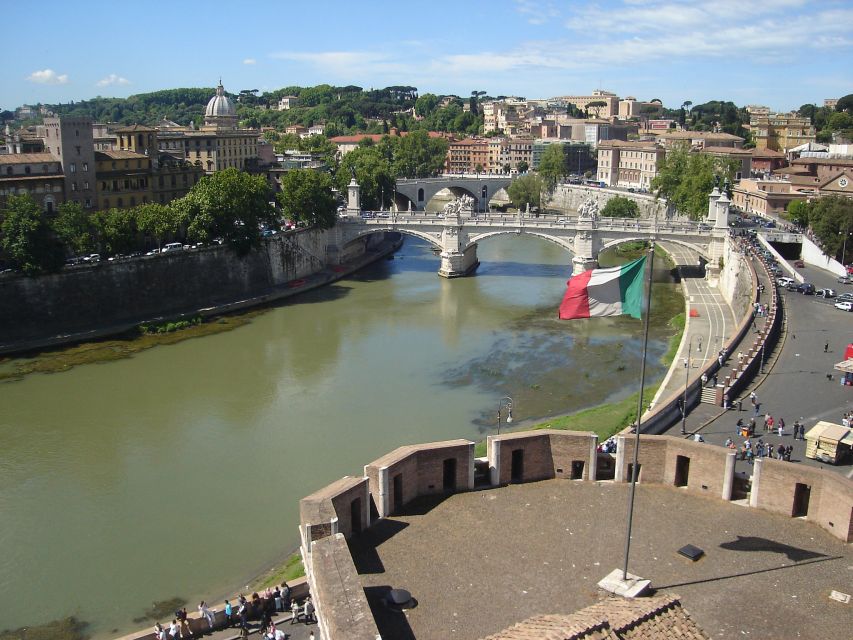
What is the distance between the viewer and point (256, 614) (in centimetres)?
1091

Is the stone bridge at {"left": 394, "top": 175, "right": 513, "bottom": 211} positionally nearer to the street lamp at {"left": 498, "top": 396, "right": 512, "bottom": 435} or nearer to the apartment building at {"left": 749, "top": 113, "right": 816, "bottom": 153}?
the apartment building at {"left": 749, "top": 113, "right": 816, "bottom": 153}

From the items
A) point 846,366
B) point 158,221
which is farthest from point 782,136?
point 846,366

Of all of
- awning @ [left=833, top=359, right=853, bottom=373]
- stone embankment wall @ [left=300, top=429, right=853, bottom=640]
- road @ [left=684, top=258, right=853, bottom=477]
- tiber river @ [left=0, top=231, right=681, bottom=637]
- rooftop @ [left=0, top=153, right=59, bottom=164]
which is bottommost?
tiber river @ [left=0, top=231, right=681, bottom=637]

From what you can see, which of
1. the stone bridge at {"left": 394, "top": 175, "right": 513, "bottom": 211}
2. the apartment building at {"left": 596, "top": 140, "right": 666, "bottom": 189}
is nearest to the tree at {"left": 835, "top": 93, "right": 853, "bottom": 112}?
the apartment building at {"left": 596, "top": 140, "right": 666, "bottom": 189}

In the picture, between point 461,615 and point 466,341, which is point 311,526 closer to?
point 461,615

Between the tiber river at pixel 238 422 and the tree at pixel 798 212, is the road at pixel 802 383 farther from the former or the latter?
the tree at pixel 798 212

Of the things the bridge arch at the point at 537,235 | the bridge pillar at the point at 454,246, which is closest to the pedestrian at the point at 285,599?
the bridge pillar at the point at 454,246

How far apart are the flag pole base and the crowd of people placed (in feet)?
12.2

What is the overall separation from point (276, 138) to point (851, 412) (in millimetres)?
78931

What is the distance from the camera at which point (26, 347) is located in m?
26.9

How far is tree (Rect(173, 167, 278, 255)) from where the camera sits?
1364 inches

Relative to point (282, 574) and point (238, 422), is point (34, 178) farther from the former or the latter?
point (282, 574)

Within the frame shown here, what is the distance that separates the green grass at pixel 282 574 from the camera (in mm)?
13156

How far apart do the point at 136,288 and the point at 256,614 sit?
893 inches
